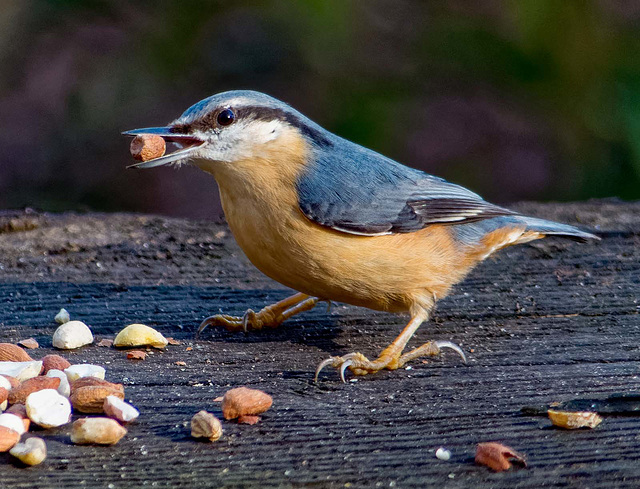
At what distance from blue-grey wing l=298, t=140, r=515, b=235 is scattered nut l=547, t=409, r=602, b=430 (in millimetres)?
1166

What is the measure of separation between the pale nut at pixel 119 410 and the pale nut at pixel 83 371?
12.6 inches

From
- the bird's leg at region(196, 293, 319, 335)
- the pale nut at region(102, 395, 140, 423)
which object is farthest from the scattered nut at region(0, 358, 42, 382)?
the bird's leg at region(196, 293, 319, 335)

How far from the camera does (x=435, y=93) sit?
630cm

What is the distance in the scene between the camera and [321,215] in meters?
3.22

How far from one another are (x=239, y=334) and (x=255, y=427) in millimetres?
1061

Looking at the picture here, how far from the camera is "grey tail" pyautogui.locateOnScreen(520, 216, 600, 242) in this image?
12.2ft

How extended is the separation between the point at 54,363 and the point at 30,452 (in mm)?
744

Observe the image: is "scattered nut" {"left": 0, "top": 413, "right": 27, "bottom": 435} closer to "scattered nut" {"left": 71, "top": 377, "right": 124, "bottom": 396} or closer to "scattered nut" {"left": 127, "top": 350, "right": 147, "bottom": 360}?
"scattered nut" {"left": 71, "top": 377, "right": 124, "bottom": 396}

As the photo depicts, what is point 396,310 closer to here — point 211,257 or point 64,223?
point 211,257

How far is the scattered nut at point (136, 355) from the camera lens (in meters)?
3.04

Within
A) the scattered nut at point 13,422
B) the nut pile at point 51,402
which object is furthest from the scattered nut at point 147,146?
the scattered nut at point 13,422

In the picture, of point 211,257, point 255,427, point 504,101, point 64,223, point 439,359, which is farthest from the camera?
point 504,101

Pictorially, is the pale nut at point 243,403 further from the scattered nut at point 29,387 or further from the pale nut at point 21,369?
the pale nut at point 21,369

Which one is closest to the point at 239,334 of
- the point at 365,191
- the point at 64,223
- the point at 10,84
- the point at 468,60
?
the point at 365,191
